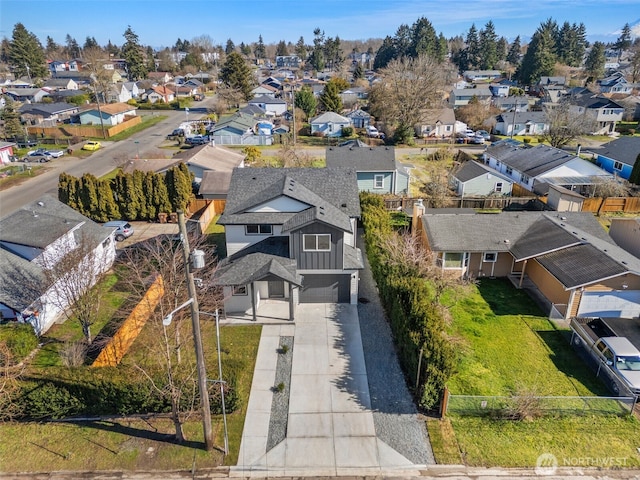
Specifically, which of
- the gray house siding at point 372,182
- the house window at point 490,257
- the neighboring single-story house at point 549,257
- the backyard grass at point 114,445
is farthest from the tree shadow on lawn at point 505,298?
the gray house siding at point 372,182

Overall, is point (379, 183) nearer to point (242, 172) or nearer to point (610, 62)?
point (242, 172)

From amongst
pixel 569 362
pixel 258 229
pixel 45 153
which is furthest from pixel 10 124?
pixel 569 362

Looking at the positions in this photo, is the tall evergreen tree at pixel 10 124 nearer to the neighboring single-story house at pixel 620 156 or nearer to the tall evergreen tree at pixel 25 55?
the tall evergreen tree at pixel 25 55

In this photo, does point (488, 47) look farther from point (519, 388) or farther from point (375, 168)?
point (519, 388)

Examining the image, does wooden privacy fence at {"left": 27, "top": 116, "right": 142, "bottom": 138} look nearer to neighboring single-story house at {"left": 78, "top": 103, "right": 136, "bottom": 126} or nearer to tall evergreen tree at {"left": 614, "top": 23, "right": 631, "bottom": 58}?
neighboring single-story house at {"left": 78, "top": 103, "right": 136, "bottom": 126}

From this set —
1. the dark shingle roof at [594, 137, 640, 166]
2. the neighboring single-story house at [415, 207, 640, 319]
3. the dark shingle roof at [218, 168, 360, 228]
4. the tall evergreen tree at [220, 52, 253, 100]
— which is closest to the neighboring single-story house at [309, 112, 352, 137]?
the tall evergreen tree at [220, 52, 253, 100]

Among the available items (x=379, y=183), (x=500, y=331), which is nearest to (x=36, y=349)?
(x=500, y=331)
